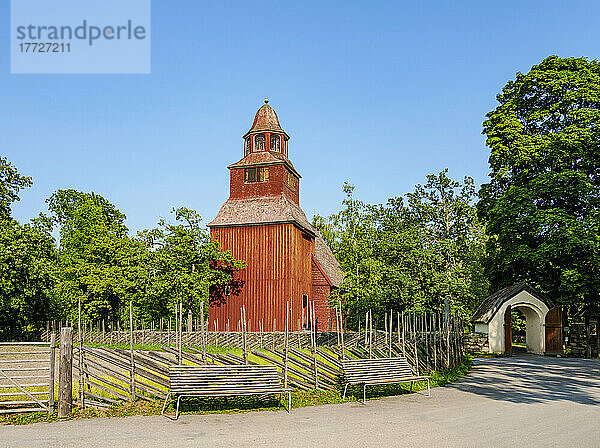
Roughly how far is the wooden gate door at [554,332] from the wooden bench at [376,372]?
690 inches

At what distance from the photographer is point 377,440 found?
8.89 m

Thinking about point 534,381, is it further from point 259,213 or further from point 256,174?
point 256,174

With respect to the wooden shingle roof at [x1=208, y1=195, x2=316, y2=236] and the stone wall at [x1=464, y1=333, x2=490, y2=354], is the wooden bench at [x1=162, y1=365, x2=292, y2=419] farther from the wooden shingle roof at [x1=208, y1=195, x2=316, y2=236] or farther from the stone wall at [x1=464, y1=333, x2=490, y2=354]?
the wooden shingle roof at [x1=208, y1=195, x2=316, y2=236]

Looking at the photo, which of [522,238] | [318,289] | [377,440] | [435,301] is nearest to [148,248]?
[318,289]

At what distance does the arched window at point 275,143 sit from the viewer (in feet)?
141

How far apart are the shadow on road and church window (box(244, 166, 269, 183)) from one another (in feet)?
73.4

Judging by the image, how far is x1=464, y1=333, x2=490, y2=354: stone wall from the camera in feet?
92.9

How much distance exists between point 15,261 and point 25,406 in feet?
66.9

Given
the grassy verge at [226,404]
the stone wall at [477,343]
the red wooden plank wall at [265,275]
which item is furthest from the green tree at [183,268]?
the grassy verge at [226,404]

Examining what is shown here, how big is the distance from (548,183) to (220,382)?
22.8 metres

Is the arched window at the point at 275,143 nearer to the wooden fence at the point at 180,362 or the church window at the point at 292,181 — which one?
the church window at the point at 292,181

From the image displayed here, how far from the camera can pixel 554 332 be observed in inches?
1120

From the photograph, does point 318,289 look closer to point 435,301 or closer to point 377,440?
point 435,301

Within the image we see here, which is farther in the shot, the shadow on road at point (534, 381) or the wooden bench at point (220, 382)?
the shadow on road at point (534, 381)
